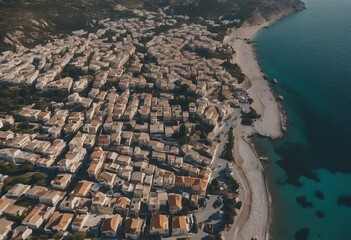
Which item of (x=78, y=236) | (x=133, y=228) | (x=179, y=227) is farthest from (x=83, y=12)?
(x=179, y=227)

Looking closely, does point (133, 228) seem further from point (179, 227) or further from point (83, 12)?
point (83, 12)

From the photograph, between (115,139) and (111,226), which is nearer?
(111,226)

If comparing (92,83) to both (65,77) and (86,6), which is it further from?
(86,6)

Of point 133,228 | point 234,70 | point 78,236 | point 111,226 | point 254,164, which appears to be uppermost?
point 133,228

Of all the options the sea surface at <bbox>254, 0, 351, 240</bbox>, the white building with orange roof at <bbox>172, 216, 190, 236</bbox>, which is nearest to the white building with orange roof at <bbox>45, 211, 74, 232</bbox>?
the white building with orange roof at <bbox>172, 216, 190, 236</bbox>

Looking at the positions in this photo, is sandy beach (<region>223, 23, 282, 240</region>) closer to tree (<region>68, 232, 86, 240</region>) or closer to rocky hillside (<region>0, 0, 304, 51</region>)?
tree (<region>68, 232, 86, 240</region>)

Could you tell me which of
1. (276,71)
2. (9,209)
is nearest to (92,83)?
(9,209)
